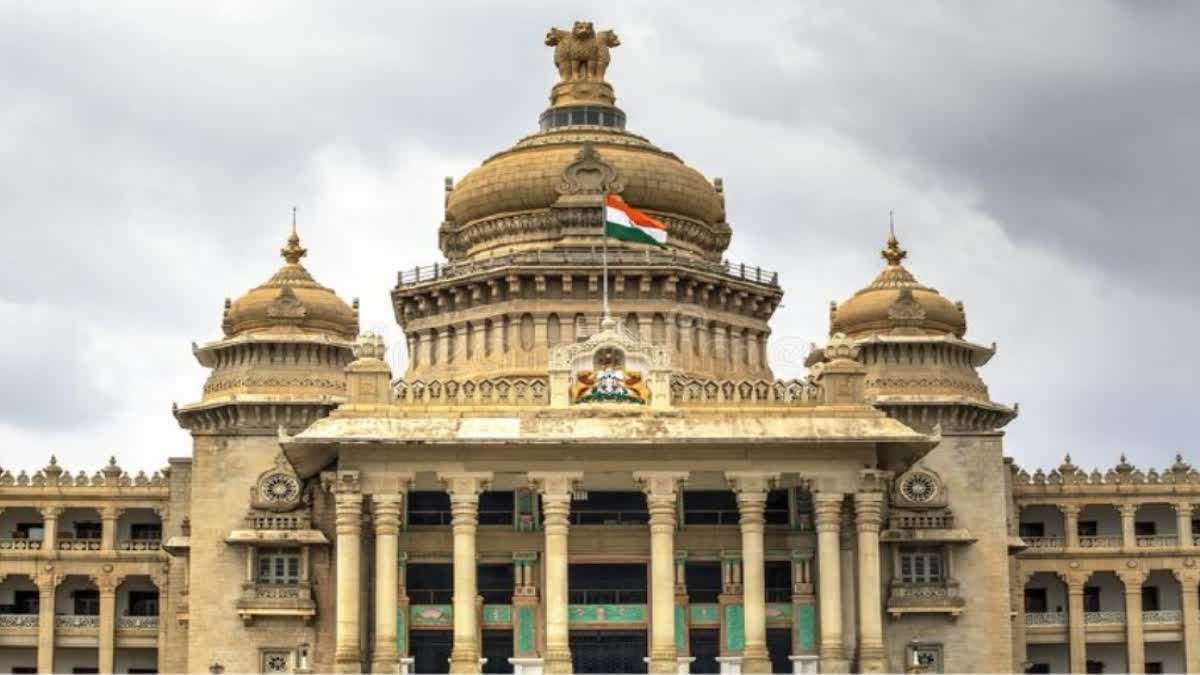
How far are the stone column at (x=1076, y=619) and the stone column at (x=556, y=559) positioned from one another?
93.3 feet

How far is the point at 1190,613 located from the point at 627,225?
30.5m

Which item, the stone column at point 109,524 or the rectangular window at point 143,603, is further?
the rectangular window at point 143,603

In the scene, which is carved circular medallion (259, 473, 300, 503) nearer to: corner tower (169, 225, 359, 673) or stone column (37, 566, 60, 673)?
corner tower (169, 225, 359, 673)

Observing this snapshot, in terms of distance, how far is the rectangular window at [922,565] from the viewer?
80.2 m

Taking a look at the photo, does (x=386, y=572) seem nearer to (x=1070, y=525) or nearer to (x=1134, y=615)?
(x=1070, y=525)

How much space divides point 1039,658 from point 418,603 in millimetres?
29175

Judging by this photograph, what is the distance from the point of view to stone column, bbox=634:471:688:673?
67.7 m

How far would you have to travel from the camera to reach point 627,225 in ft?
250

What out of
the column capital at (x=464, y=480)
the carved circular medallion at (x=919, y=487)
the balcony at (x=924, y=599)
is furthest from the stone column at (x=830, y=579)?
the carved circular medallion at (x=919, y=487)

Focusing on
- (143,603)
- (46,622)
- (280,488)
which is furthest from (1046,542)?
(46,622)

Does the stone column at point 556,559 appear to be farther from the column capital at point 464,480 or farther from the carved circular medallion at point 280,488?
the carved circular medallion at point 280,488

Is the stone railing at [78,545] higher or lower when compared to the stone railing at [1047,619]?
higher

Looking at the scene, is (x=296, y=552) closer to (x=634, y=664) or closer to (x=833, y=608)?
(x=634, y=664)

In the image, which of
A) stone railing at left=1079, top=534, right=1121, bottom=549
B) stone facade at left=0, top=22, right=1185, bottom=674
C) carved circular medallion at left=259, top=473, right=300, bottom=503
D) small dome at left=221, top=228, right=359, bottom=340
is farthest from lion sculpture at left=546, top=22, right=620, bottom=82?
stone railing at left=1079, top=534, right=1121, bottom=549
